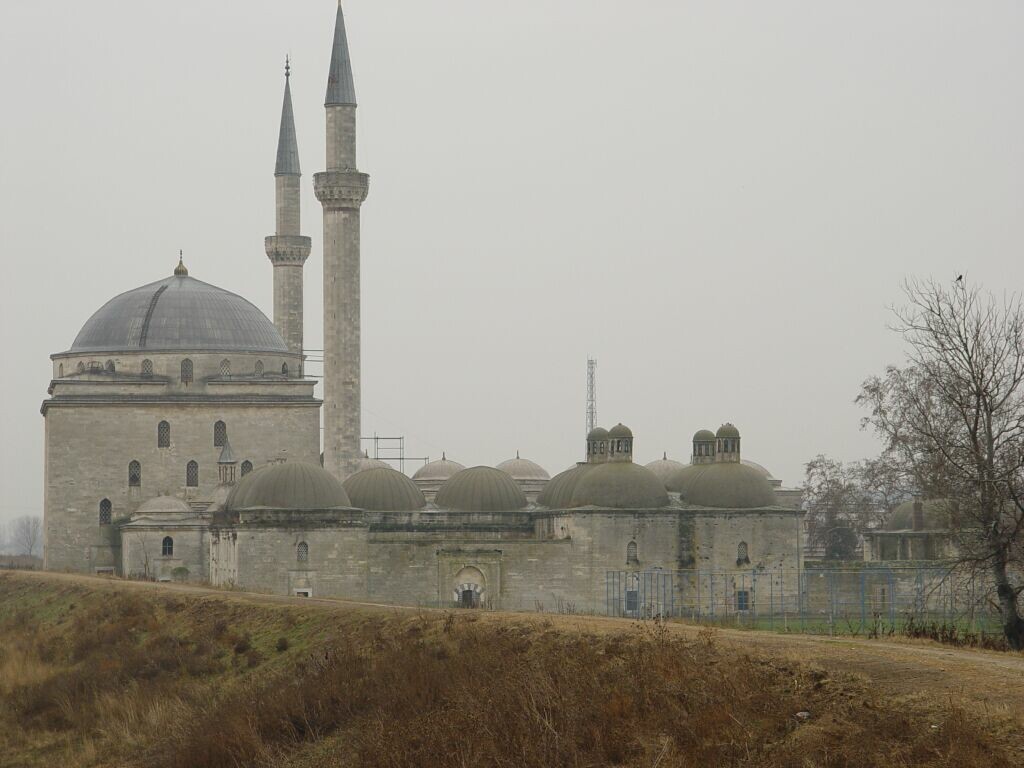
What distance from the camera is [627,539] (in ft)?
159

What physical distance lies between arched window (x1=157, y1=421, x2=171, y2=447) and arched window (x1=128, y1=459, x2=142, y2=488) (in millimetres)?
1178

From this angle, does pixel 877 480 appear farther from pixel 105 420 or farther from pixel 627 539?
pixel 105 420

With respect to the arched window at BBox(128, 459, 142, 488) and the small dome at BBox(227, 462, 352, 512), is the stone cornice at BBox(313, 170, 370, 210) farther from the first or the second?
the small dome at BBox(227, 462, 352, 512)

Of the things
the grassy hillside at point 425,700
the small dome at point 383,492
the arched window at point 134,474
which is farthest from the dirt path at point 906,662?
the arched window at point 134,474

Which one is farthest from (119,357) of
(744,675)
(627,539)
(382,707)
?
(744,675)

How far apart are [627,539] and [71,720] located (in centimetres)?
2272

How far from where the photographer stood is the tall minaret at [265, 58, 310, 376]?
228 feet

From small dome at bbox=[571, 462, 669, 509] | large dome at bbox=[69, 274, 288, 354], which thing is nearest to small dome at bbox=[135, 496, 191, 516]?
large dome at bbox=[69, 274, 288, 354]

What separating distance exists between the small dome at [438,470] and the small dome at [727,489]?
66.1ft

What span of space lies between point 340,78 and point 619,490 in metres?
21.7

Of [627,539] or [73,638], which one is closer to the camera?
[73,638]

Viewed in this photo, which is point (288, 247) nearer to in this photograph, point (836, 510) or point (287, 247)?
point (287, 247)

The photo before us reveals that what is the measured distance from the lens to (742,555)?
49.1m

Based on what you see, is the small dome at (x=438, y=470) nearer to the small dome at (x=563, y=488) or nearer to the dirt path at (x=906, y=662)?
the small dome at (x=563, y=488)
